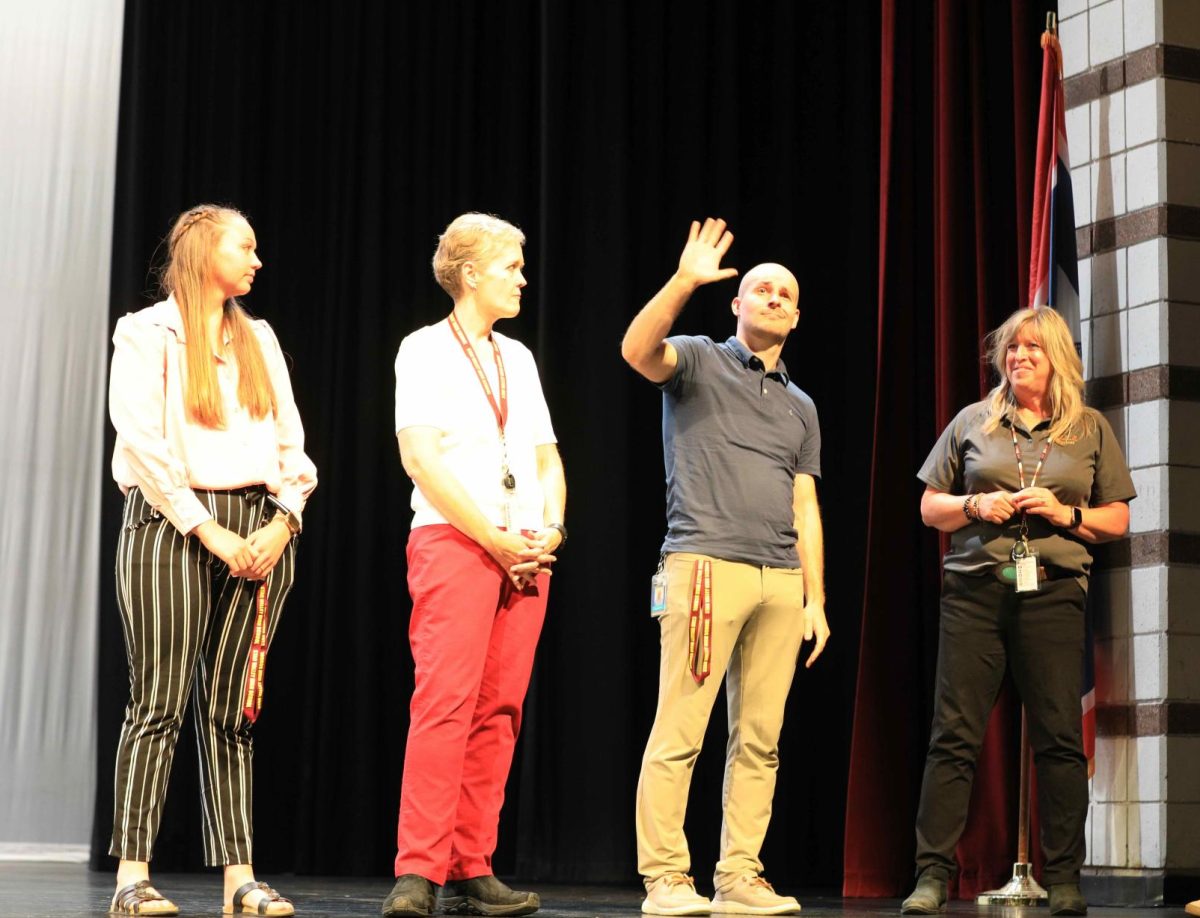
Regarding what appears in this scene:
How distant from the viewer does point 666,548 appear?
342 centimetres

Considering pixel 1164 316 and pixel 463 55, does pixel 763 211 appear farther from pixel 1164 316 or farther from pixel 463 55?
pixel 1164 316

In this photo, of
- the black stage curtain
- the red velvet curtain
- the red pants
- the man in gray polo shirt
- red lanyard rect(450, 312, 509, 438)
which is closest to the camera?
the red pants

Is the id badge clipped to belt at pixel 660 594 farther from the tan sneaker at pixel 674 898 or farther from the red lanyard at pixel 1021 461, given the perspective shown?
the red lanyard at pixel 1021 461

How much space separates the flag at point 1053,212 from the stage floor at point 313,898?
1665mm

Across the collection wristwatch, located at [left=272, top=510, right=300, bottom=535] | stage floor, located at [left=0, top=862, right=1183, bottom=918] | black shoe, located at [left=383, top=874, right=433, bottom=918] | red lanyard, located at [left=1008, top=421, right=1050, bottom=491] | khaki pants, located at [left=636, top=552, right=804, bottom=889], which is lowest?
stage floor, located at [left=0, top=862, right=1183, bottom=918]

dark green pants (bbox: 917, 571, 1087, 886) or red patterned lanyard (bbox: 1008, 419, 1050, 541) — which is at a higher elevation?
red patterned lanyard (bbox: 1008, 419, 1050, 541)

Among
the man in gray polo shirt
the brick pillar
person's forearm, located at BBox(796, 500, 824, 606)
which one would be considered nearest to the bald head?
the man in gray polo shirt

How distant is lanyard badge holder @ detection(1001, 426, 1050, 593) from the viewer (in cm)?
352

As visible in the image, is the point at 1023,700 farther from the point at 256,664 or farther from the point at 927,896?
the point at 256,664

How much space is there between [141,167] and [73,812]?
2311mm

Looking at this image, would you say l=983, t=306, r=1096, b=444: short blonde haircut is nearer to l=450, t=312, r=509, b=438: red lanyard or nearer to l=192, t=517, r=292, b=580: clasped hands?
l=450, t=312, r=509, b=438: red lanyard

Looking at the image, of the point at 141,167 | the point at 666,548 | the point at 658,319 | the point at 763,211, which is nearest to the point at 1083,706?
the point at 666,548

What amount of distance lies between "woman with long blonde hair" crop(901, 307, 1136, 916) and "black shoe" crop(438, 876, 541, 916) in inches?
39.1

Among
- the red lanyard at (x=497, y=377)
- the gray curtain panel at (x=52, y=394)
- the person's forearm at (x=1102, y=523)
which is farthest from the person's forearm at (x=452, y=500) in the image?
the gray curtain panel at (x=52, y=394)
